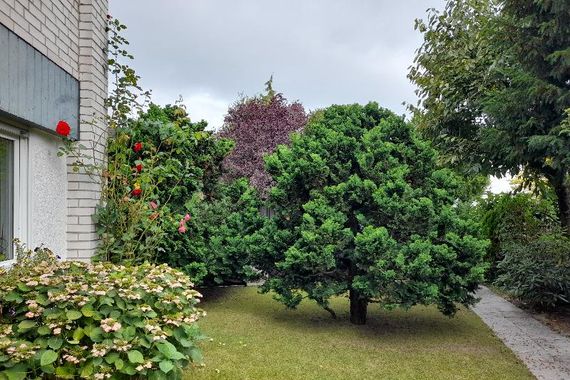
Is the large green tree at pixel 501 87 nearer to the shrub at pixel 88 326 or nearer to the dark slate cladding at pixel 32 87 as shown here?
the shrub at pixel 88 326

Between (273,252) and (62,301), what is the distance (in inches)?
122

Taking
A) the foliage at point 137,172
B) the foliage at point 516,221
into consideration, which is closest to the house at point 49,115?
the foliage at point 137,172

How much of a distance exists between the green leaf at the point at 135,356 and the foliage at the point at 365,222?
2646 mm

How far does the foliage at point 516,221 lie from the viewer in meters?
8.78

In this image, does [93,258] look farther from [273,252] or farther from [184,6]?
[184,6]

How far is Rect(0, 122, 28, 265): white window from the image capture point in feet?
11.7

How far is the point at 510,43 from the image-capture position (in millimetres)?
6105

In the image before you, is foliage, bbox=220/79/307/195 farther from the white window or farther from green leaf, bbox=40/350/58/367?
green leaf, bbox=40/350/58/367

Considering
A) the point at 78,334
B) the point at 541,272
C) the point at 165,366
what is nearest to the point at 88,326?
the point at 78,334

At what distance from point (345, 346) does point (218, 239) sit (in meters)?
2.76

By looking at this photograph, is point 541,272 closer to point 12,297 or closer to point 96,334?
point 96,334

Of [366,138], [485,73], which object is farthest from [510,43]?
[366,138]

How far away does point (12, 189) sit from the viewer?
368cm

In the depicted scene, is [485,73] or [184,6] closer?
[184,6]
